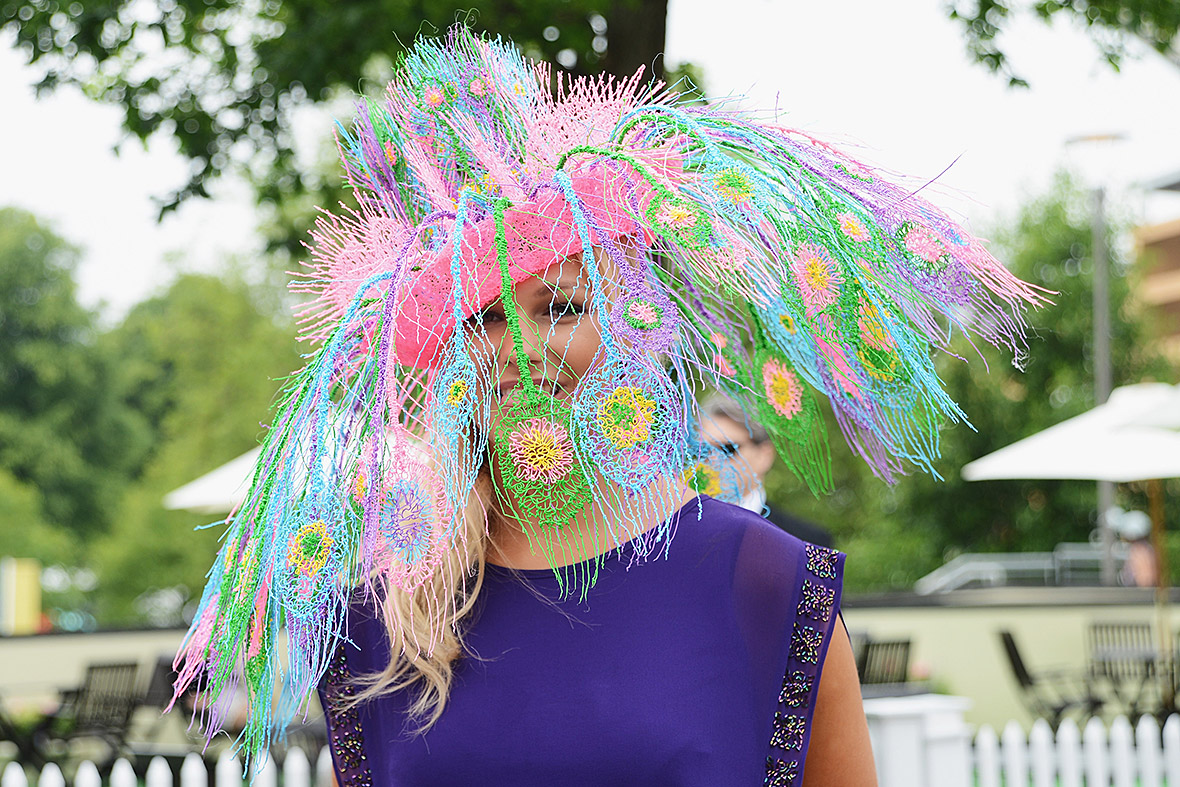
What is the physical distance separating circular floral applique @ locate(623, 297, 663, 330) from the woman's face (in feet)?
0.13

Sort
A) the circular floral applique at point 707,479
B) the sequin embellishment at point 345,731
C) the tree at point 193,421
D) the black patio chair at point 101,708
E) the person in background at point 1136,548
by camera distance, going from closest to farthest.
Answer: the sequin embellishment at point 345,731, the circular floral applique at point 707,479, the black patio chair at point 101,708, the person in background at point 1136,548, the tree at point 193,421

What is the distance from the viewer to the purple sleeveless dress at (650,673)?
142 cm

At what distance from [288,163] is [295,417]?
6133mm

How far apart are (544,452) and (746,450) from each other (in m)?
2.14

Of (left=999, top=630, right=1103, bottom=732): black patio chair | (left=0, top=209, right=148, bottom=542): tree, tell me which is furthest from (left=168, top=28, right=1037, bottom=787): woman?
(left=0, top=209, right=148, bottom=542): tree

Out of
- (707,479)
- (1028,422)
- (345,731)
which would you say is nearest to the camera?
(345,731)

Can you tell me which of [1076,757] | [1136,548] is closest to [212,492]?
[1076,757]

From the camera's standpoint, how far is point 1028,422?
23672 mm

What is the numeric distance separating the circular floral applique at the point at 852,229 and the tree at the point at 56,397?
4153 centimetres

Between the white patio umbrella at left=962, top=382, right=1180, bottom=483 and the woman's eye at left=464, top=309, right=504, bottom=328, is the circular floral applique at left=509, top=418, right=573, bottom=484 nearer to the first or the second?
the woman's eye at left=464, top=309, right=504, bottom=328

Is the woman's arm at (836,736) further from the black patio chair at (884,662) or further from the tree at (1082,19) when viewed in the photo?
the black patio chair at (884,662)

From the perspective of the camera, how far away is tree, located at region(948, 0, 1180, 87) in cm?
645

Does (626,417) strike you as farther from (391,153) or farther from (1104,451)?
(1104,451)

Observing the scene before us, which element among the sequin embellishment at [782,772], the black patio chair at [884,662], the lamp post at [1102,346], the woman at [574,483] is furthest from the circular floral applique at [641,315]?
the lamp post at [1102,346]
